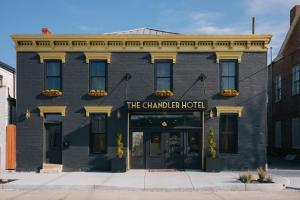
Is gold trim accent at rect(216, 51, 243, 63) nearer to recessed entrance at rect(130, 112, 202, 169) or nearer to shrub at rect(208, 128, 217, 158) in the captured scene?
recessed entrance at rect(130, 112, 202, 169)

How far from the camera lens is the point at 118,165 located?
65.6 ft

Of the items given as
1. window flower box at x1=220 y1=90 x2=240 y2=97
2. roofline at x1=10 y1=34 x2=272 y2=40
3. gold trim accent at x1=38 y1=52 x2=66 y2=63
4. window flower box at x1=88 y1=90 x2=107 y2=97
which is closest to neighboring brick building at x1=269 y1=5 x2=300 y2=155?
roofline at x1=10 y1=34 x2=272 y2=40

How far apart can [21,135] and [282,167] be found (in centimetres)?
1498

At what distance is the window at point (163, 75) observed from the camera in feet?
68.7

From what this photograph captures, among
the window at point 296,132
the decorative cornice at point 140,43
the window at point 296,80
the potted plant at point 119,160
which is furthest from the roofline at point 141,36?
the window at point 296,132

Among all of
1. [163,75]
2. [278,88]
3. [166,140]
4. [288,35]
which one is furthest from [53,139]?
[288,35]

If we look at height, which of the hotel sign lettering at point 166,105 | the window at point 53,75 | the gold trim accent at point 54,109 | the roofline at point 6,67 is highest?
the roofline at point 6,67

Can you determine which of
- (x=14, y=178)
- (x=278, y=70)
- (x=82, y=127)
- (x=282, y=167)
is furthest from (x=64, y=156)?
(x=278, y=70)

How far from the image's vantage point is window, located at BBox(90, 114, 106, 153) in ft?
68.5

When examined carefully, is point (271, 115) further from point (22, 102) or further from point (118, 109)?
point (22, 102)

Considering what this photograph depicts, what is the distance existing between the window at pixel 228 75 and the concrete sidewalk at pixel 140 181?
15.2 feet

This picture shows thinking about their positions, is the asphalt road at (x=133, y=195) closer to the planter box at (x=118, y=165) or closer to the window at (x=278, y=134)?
the planter box at (x=118, y=165)

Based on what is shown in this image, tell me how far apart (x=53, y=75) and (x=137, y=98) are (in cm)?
474

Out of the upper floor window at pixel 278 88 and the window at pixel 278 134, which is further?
the window at pixel 278 134
